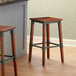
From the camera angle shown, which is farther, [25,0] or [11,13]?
[25,0]

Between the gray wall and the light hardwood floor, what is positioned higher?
the gray wall

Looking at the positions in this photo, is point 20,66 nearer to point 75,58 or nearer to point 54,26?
point 75,58

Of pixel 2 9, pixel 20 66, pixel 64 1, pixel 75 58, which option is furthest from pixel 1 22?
pixel 64 1

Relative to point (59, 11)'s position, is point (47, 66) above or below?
below

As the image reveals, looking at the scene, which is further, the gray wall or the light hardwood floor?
the gray wall

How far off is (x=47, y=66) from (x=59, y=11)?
4.98 feet

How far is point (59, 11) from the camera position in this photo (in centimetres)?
474

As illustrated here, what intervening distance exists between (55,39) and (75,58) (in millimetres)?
961

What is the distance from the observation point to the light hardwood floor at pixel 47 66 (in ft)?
10.7

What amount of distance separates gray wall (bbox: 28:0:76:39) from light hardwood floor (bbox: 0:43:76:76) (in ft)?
2.12

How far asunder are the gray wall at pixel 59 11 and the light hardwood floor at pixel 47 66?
645 millimetres

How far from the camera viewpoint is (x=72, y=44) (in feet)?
15.7

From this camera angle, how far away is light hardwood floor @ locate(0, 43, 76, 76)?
3270 millimetres

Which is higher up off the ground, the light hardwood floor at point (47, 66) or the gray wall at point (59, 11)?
the gray wall at point (59, 11)
